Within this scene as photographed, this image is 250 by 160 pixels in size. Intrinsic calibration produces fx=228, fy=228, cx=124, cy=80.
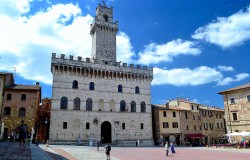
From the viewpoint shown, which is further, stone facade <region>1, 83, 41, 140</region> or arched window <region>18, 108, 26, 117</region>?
arched window <region>18, 108, 26, 117</region>

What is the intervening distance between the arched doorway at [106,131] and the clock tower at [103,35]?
39.9ft

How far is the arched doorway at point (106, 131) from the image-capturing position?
4175 cm

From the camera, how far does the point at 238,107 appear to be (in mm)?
39375

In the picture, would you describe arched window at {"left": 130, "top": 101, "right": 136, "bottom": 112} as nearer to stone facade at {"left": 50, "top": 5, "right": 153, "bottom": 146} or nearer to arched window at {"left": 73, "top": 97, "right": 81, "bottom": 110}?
stone facade at {"left": 50, "top": 5, "right": 153, "bottom": 146}

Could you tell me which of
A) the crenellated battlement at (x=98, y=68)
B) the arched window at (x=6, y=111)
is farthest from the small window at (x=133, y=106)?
the arched window at (x=6, y=111)

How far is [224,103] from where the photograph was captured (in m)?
42.0

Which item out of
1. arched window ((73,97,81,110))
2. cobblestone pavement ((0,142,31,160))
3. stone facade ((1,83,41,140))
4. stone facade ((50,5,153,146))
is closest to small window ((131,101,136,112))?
stone facade ((50,5,153,146))

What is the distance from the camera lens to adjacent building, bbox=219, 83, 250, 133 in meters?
38.0

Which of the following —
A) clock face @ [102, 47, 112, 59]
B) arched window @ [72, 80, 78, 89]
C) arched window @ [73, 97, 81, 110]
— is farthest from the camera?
clock face @ [102, 47, 112, 59]

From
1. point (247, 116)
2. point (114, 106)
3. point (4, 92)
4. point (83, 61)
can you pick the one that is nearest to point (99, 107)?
point (114, 106)

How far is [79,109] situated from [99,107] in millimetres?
3779

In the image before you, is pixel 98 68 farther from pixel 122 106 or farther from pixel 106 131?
pixel 106 131

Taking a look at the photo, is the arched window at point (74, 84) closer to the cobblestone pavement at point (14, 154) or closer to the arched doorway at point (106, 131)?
the arched doorway at point (106, 131)

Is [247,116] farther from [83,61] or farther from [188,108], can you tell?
[83,61]
